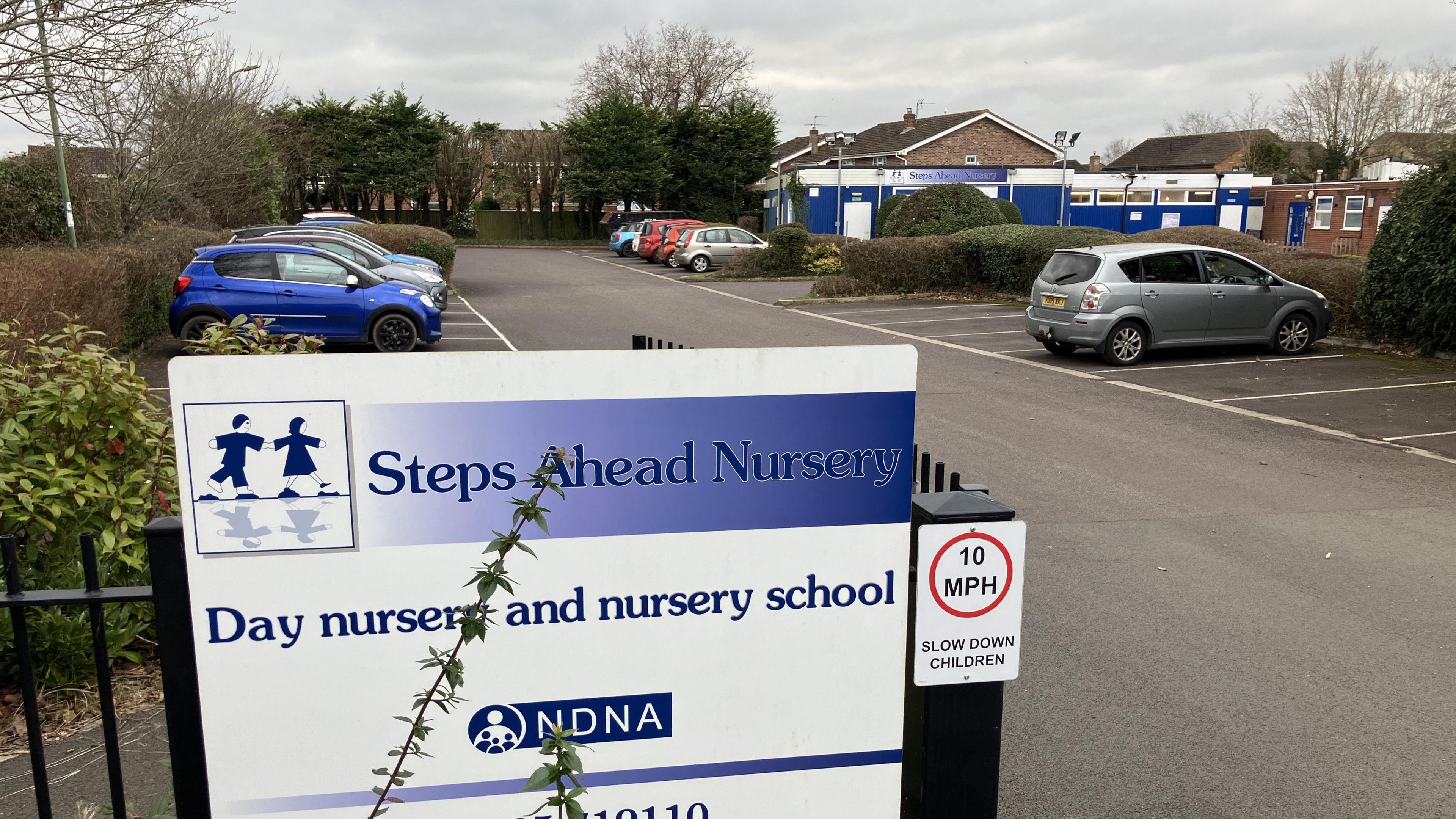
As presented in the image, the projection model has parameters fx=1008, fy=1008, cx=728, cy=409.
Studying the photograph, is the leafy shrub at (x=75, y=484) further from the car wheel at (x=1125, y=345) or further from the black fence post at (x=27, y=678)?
the car wheel at (x=1125, y=345)

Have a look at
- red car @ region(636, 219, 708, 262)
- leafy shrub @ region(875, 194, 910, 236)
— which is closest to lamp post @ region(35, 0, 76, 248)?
red car @ region(636, 219, 708, 262)

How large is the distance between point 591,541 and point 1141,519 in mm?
6086

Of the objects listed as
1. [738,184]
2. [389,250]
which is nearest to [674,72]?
[738,184]

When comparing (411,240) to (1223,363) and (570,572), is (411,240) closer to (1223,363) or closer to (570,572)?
(1223,363)

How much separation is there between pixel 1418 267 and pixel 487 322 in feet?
52.0

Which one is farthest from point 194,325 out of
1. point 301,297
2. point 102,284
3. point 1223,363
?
point 1223,363

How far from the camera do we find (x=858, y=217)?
145 feet

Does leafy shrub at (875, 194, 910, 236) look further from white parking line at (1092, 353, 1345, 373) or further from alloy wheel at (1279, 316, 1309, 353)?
white parking line at (1092, 353, 1345, 373)

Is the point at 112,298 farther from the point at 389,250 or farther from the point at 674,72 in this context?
the point at 674,72

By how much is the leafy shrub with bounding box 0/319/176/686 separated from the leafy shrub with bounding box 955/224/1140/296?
778 inches

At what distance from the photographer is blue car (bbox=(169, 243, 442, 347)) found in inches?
567

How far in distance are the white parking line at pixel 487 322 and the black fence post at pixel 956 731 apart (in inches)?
489

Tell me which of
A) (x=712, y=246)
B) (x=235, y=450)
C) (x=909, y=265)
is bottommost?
(x=909, y=265)

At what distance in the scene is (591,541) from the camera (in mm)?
2096
